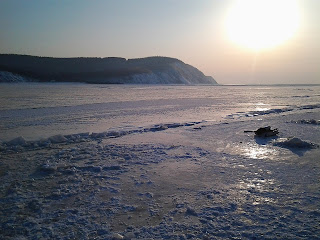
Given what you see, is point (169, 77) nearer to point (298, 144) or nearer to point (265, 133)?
point (265, 133)

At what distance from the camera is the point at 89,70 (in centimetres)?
9269

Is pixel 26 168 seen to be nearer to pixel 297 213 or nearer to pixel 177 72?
pixel 297 213

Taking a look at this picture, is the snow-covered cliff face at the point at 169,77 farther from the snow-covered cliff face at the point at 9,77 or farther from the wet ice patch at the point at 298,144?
the wet ice patch at the point at 298,144

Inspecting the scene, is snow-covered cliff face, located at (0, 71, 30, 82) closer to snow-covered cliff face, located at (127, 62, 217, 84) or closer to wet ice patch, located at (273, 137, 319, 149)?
snow-covered cliff face, located at (127, 62, 217, 84)

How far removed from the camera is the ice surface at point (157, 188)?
3334 mm

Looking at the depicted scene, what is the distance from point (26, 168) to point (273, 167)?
18.4ft

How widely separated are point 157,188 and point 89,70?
94024mm

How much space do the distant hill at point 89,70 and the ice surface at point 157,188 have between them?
63.1 metres

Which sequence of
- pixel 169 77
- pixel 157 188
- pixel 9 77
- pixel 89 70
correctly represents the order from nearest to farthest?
pixel 157 188 < pixel 9 77 < pixel 89 70 < pixel 169 77

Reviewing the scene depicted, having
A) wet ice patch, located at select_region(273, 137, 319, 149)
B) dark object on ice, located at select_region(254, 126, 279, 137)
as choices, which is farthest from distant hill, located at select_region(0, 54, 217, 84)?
wet ice patch, located at select_region(273, 137, 319, 149)

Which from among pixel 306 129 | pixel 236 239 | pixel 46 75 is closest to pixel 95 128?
pixel 236 239

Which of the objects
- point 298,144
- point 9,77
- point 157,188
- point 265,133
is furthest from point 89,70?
point 157,188

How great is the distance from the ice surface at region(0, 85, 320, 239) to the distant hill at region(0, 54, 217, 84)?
63.1 m

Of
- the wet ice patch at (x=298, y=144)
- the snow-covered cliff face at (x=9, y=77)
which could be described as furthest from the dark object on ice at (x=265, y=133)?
the snow-covered cliff face at (x=9, y=77)
